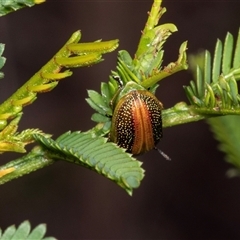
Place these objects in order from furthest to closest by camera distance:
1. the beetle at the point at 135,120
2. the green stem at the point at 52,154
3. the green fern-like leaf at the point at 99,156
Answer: the beetle at the point at 135,120
the green stem at the point at 52,154
the green fern-like leaf at the point at 99,156

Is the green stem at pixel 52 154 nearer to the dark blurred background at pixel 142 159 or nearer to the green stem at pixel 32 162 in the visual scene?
the green stem at pixel 32 162

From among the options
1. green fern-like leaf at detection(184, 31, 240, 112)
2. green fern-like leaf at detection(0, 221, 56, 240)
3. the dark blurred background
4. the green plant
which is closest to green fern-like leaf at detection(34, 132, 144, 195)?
the green plant

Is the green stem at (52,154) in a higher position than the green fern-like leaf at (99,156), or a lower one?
lower

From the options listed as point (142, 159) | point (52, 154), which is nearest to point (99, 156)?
point (52, 154)

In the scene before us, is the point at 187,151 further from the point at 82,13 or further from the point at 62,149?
the point at 62,149

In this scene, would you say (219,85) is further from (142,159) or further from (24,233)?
(142,159)

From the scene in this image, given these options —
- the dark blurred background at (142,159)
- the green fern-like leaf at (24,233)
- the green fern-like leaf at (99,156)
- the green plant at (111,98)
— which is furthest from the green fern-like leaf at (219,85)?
the dark blurred background at (142,159)

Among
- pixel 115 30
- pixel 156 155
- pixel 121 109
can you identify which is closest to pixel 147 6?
pixel 115 30
